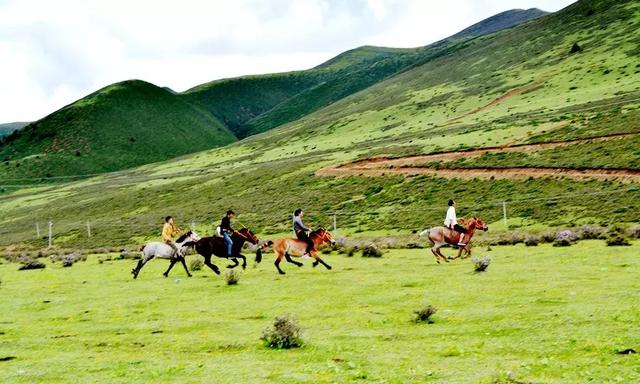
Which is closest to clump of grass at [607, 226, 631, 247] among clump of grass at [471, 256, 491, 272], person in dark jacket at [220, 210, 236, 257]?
clump of grass at [471, 256, 491, 272]

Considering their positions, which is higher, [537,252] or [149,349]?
[149,349]

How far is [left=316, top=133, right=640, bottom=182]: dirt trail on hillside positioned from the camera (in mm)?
54844

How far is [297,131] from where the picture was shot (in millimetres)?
153625

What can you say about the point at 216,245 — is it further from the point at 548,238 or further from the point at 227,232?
the point at 548,238

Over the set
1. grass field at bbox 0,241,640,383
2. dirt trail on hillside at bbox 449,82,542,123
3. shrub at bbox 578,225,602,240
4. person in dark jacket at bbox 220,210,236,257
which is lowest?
shrub at bbox 578,225,602,240

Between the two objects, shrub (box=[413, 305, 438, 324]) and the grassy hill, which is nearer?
shrub (box=[413, 305, 438, 324])

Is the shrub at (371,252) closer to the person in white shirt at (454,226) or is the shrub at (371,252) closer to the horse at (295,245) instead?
the person in white shirt at (454,226)

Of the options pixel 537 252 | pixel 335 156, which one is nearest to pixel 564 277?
pixel 537 252

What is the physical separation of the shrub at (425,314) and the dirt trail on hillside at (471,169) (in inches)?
1572

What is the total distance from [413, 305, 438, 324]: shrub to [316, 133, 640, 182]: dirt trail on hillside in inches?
1572

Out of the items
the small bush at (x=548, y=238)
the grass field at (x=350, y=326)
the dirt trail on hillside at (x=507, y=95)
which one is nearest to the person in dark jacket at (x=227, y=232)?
the grass field at (x=350, y=326)

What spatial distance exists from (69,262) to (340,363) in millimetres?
31740

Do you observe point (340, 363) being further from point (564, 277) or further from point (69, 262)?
point (69, 262)

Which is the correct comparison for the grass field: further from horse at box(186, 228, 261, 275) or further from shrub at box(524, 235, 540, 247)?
shrub at box(524, 235, 540, 247)
